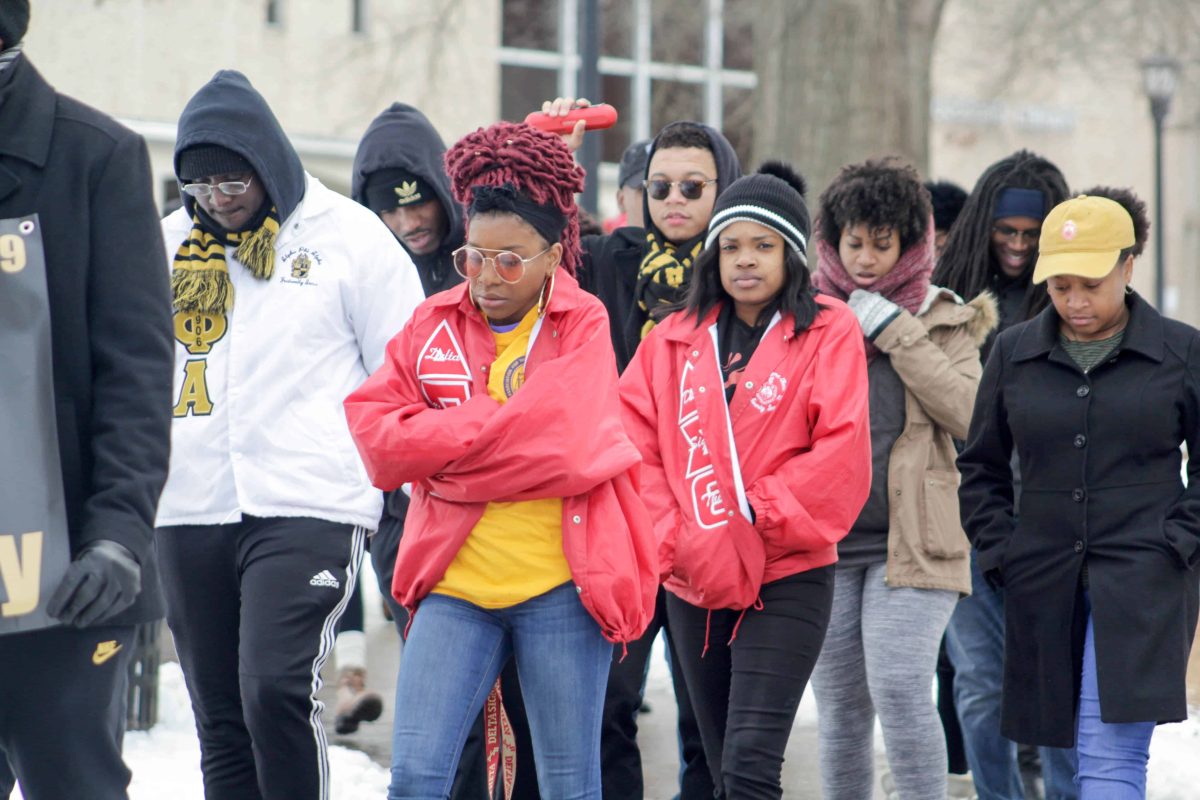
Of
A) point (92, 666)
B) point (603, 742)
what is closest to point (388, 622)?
point (603, 742)

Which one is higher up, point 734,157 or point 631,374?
point 734,157

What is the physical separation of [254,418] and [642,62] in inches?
1001

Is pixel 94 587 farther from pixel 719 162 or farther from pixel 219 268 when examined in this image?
pixel 719 162

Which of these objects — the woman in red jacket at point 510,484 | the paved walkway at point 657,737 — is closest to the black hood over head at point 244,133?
the woman in red jacket at point 510,484

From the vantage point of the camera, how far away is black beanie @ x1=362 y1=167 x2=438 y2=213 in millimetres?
6109

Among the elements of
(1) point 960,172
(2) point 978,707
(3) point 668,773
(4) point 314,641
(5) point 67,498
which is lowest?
(3) point 668,773

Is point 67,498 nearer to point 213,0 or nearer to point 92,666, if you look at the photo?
point 92,666

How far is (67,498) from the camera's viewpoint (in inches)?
132

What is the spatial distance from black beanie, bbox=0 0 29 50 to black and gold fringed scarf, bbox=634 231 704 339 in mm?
2814

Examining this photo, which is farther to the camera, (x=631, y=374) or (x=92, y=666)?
(x=631, y=374)

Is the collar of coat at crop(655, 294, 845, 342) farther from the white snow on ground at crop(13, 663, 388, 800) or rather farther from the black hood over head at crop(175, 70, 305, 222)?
the white snow on ground at crop(13, 663, 388, 800)

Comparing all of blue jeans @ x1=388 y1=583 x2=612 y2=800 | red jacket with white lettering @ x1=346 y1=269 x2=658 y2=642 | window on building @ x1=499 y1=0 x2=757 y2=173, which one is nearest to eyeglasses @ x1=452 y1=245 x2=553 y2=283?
red jacket with white lettering @ x1=346 y1=269 x2=658 y2=642

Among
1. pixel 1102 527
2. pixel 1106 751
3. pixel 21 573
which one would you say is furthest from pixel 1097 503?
pixel 21 573

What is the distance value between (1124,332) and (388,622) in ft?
19.5
